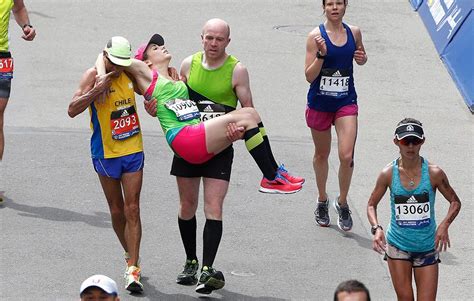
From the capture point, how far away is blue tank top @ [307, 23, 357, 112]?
1115cm

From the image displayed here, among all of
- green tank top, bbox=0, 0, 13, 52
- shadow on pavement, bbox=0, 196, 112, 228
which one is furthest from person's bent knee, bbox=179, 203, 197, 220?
green tank top, bbox=0, 0, 13, 52

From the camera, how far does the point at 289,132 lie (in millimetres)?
14859

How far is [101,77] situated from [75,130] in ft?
17.0

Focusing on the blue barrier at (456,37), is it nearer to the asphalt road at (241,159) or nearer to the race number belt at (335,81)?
the asphalt road at (241,159)

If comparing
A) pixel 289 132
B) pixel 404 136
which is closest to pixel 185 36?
pixel 289 132

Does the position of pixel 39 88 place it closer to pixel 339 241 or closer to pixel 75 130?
pixel 75 130

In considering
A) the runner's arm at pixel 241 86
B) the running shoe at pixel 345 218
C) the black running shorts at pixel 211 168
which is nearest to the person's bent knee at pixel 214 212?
the black running shorts at pixel 211 168

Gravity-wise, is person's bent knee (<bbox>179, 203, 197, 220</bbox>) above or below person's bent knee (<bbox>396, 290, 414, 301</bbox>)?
above

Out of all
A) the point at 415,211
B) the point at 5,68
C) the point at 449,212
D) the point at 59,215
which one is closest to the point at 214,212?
the point at 415,211

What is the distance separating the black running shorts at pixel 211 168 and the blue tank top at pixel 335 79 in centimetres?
176

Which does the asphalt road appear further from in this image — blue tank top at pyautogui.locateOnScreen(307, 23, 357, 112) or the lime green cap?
the lime green cap

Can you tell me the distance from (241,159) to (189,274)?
12.6 feet

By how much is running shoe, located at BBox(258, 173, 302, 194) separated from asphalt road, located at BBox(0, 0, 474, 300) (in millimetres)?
829

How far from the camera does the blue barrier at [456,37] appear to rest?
16.5 m
